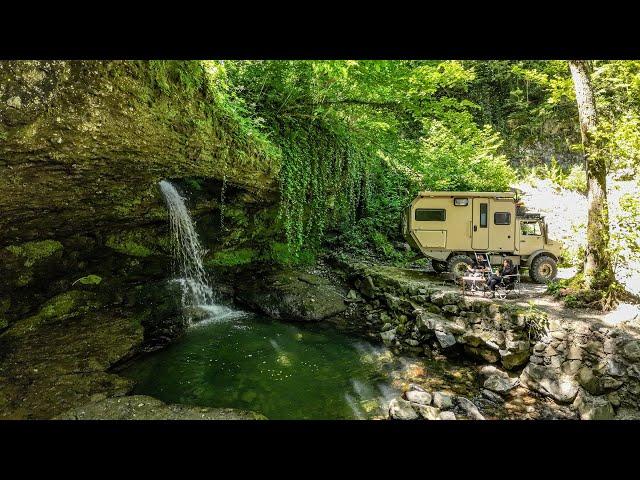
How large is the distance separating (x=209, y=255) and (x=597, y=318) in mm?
11157

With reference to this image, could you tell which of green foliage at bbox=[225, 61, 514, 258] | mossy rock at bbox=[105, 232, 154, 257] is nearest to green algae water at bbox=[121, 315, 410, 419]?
mossy rock at bbox=[105, 232, 154, 257]

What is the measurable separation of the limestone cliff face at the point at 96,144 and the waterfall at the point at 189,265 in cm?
86

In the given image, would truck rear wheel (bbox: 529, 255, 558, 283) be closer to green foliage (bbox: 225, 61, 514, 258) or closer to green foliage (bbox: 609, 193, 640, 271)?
green foliage (bbox: 609, 193, 640, 271)

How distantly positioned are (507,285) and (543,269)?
2553 mm

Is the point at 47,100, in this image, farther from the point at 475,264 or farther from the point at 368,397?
the point at 475,264

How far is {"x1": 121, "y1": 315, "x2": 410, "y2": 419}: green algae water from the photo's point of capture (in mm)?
6695

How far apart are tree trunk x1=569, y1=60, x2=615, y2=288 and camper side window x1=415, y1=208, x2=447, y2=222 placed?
4175 mm

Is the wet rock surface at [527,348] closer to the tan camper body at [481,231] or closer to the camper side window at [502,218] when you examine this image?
the tan camper body at [481,231]

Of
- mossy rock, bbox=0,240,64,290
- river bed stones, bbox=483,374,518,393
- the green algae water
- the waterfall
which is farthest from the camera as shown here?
the waterfall

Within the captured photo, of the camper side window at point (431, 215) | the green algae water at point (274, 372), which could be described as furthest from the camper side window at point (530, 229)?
the green algae water at point (274, 372)

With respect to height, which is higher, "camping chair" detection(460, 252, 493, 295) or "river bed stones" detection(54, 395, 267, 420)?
"camping chair" detection(460, 252, 493, 295)

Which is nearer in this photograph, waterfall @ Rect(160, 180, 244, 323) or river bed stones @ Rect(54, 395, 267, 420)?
river bed stones @ Rect(54, 395, 267, 420)

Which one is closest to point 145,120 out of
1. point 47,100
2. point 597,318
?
point 47,100

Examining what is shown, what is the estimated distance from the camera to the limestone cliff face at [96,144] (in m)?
4.97
